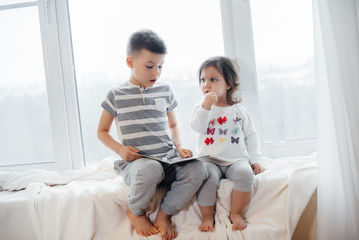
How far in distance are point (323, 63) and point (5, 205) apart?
1.31 m

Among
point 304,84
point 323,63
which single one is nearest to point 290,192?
point 323,63

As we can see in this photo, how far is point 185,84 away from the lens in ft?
4.91

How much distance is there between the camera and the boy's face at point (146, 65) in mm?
1191

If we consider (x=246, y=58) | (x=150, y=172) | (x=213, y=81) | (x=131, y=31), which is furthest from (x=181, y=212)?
(x=131, y=31)

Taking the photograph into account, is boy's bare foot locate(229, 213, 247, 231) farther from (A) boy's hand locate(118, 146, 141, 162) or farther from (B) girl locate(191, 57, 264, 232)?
(A) boy's hand locate(118, 146, 141, 162)

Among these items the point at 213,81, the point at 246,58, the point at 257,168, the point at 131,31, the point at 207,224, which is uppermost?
the point at 131,31

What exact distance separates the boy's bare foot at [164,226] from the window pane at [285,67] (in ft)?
2.31

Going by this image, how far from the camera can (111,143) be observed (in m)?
1.21

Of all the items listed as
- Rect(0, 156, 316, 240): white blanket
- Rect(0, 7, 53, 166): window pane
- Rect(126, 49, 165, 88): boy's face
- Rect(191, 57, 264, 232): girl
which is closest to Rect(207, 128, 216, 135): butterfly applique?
Rect(191, 57, 264, 232): girl

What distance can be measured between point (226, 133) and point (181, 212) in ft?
1.25

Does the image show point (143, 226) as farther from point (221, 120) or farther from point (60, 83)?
point (60, 83)

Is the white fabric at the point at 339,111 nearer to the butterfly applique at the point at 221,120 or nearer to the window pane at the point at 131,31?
the butterfly applique at the point at 221,120

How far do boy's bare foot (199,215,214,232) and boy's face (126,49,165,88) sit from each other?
59 centimetres

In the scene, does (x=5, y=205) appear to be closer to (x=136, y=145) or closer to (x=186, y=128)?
(x=136, y=145)
